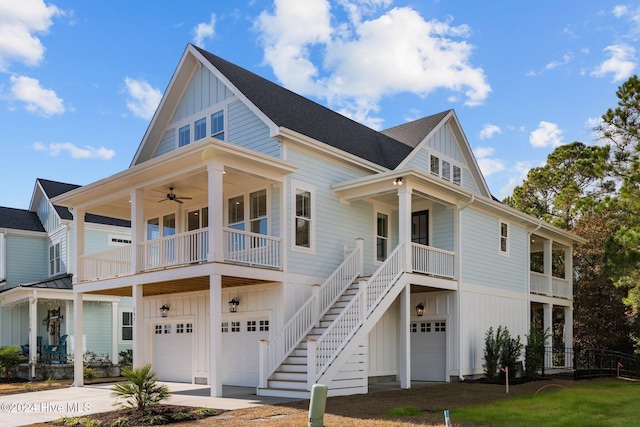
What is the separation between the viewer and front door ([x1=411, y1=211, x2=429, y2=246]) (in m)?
21.3

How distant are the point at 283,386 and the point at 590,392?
7.98m

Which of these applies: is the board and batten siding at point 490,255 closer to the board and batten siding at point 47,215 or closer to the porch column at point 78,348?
the porch column at point 78,348

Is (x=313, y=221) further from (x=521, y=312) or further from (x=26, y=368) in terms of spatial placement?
(x=26, y=368)

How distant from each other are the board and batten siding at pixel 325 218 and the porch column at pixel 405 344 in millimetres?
2436

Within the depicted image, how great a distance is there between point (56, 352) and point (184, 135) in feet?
35.2

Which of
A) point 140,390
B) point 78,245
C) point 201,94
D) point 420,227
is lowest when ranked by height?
point 140,390

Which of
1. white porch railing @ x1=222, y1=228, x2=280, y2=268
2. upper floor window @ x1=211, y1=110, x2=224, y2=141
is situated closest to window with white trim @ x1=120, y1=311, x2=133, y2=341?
upper floor window @ x1=211, y1=110, x2=224, y2=141

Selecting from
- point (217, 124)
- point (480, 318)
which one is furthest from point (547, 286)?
point (217, 124)

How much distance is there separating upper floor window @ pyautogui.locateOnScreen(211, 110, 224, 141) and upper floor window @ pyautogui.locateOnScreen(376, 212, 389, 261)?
574cm

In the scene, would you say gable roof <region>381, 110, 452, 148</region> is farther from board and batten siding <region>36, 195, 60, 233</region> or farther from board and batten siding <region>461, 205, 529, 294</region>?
board and batten siding <region>36, 195, 60, 233</region>

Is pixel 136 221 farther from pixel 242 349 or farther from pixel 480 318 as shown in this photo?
pixel 480 318

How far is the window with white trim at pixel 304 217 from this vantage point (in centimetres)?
1792

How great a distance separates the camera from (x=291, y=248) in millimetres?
17516

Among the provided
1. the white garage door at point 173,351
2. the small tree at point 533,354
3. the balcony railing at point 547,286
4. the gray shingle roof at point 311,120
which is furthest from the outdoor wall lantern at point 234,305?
the balcony railing at point 547,286
